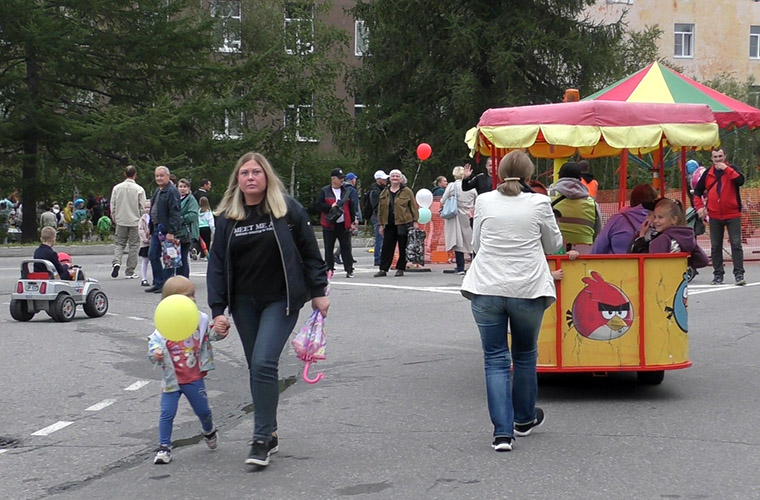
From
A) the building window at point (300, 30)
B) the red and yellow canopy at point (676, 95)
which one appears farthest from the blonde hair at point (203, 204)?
the building window at point (300, 30)

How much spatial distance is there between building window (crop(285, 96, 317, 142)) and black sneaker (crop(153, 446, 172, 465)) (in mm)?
39051

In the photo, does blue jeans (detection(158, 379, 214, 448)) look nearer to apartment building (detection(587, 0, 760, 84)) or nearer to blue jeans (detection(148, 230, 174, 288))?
blue jeans (detection(148, 230, 174, 288))

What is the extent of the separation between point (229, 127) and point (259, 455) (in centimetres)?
3282

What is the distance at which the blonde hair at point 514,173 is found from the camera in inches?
270

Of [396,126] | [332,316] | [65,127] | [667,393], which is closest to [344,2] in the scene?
[396,126]

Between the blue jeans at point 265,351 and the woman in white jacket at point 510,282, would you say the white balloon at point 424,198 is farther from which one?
the blue jeans at point 265,351

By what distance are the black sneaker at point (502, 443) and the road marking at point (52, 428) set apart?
9.66ft

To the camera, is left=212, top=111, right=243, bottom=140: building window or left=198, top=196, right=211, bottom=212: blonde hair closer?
left=198, top=196, right=211, bottom=212: blonde hair

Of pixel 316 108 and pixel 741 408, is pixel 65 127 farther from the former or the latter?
pixel 741 408

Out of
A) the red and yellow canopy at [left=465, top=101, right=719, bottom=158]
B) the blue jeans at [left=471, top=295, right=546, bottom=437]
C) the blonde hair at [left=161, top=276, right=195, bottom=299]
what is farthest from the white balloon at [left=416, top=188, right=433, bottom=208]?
the blonde hair at [left=161, top=276, right=195, bottom=299]

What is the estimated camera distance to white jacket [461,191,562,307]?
6711 mm

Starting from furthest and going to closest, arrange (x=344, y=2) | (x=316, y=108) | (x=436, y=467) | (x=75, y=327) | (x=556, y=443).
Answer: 1. (x=344, y=2)
2. (x=316, y=108)
3. (x=75, y=327)
4. (x=556, y=443)
5. (x=436, y=467)

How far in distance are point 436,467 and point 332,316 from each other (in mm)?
7291

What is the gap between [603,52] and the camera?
125ft
